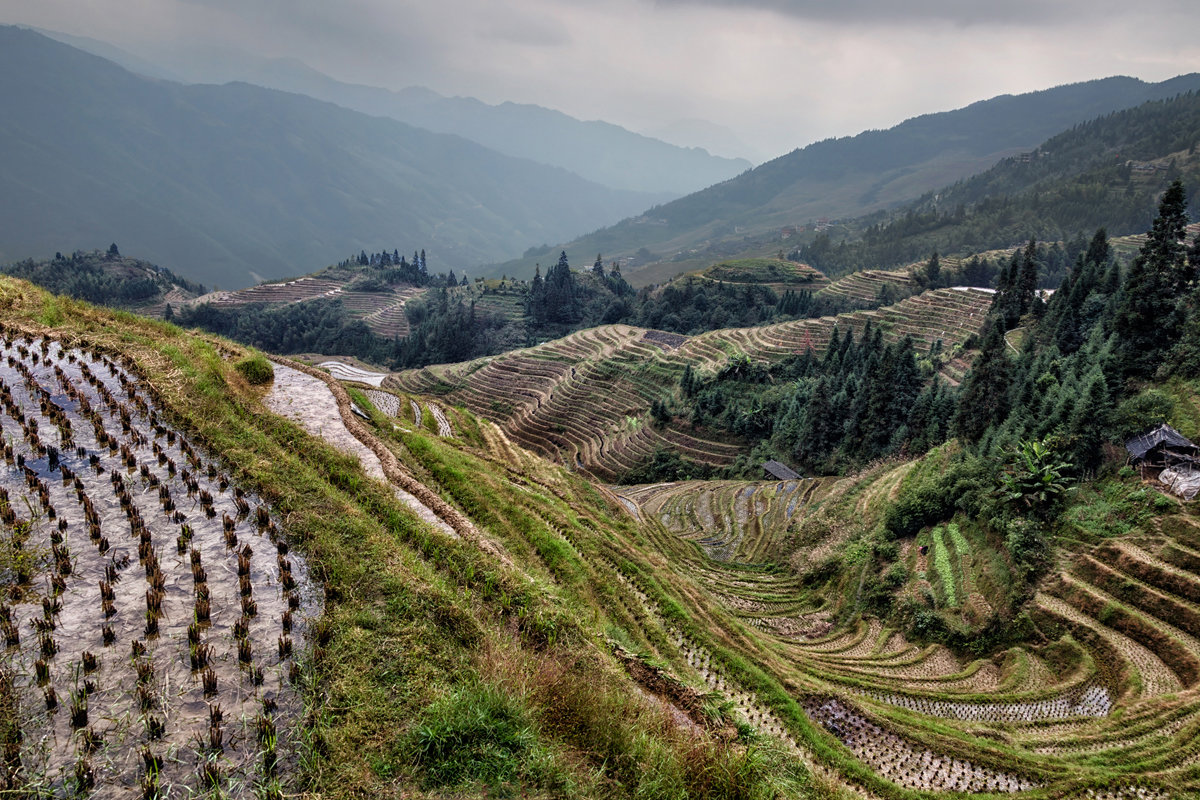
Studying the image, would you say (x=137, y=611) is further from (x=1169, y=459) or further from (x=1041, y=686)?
(x=1169, y=459)

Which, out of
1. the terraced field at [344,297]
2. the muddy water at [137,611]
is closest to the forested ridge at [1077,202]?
the terraced field at [344,297]

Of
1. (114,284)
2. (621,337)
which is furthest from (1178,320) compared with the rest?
(114,284)

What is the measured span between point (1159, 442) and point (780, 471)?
29.9 meters

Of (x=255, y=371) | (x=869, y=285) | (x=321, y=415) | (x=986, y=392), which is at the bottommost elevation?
(x=986, y=392)

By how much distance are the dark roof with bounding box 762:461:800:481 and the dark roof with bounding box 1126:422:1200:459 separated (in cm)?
2679

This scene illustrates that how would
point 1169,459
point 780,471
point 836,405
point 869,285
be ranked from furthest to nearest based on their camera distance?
1. point 869,285
2. point 836,405
3. point 780,471
4. point 1169,459

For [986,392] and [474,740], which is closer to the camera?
[474,740]

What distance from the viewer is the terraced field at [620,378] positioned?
62.2 metres

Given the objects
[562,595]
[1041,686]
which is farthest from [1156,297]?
[562,595]

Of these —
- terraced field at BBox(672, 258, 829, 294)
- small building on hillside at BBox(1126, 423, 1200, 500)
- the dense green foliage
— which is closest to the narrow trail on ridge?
small building on hillside at BBox(1126, 423, 1200, 500)

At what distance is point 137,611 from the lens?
7840 mm

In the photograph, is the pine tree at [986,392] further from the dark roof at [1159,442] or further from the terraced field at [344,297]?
the terraced field at [344,297]

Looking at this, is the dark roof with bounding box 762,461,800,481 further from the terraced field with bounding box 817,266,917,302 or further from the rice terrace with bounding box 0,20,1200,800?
the terraced field with bounding box 817,266,917,302

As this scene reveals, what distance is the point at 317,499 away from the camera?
37.5ft
